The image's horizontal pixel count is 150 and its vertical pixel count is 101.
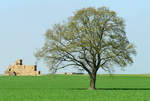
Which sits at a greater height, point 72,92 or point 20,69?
point 20,69

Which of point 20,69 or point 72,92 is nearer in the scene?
point 72,92

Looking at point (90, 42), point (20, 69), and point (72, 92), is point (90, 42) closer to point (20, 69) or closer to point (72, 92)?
point (72, 92)

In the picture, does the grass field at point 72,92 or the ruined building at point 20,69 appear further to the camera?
the ruined building at point 20,69

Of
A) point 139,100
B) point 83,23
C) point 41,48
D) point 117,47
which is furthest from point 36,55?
point 139,100

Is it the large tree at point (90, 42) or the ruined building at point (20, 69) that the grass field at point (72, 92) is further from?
the ruined building at point (20, 69)

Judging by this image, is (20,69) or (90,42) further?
(20,69)

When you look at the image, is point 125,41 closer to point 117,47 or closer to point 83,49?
point 117,47

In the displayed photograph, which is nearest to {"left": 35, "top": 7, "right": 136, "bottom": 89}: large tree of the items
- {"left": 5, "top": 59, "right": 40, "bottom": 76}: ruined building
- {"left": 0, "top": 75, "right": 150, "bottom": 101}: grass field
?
{"left": 0, "top": 75, "right": 150, "bottom": 101}: grass field

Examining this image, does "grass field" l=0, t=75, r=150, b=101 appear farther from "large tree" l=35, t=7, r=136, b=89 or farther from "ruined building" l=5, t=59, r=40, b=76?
"ruined building" l=5, t=59, r=40, b=76

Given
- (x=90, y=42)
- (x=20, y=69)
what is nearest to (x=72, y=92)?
(x=90, y=42)

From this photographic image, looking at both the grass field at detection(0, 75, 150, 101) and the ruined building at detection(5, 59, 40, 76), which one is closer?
the grass field at detection(0, 75, 150, 101)

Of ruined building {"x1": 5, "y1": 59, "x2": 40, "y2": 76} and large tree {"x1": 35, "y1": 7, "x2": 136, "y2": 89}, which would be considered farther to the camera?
ruined building {"x1": 5, "y1": 59, "x2": 40, "y2": 76}

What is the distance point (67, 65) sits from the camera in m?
55.6

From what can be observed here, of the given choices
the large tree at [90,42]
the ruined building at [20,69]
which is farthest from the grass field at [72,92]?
the ruined building at [20,69]
